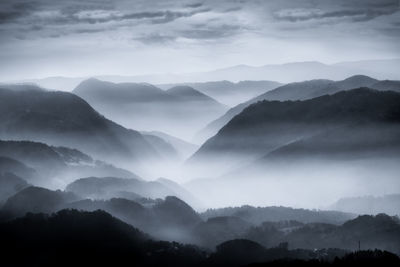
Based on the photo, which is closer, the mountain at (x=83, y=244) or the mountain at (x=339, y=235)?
the mountain at (x=83, y=244)

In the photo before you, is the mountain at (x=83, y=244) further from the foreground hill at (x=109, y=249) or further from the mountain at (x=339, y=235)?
the mountain at (x=339, y=235)

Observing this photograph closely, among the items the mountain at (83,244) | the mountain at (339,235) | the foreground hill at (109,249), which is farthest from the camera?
the mountain at (339,235)

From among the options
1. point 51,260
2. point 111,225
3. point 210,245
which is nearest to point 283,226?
point 210,245

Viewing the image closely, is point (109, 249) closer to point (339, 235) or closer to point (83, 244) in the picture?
point (83, 244)

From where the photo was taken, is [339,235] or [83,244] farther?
[339,235]

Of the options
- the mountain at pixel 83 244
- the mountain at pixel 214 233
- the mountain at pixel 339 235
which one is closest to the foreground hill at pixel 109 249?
the mountain at pixel 83 244

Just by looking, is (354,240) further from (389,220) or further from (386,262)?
(386,262)

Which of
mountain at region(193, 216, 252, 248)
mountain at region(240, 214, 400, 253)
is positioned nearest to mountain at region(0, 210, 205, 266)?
mountain at region(193, 216, 252, 248)

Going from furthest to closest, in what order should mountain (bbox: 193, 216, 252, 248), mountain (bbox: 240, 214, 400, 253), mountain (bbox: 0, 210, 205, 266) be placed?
mountain (bbox: 193, 216, 252, 248), mountain (bbox: 240, 214, 400, 253), mountain (bbox: 0, 210, 205, 266)

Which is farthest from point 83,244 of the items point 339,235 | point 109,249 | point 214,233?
point 339,235

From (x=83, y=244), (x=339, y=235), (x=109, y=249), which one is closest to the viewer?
(x=109, y=249)

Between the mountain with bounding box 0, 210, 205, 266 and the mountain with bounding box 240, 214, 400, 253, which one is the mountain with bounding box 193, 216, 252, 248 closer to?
the mountain with bounding box 240, 214, 400, 253
